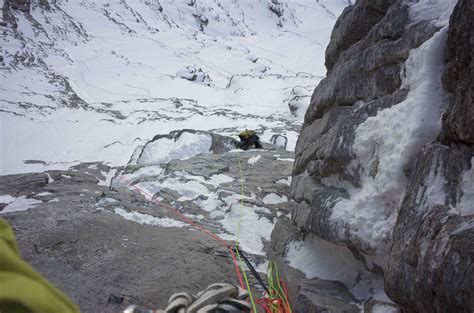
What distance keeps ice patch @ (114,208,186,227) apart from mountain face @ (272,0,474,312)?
151cm

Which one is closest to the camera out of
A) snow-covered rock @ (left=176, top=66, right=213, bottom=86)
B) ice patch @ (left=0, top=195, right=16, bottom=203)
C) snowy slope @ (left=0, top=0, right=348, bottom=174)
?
ice patch @ (left=0, top=195, right=16, bottom=203)

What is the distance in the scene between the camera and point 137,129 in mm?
14883

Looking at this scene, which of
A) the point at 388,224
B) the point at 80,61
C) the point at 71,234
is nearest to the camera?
the point at 388,224

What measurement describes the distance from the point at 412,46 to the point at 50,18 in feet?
137

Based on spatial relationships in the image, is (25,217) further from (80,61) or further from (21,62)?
(80,61)

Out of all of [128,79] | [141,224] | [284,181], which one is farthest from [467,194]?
[128,79]

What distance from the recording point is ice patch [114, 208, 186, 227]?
4.30m

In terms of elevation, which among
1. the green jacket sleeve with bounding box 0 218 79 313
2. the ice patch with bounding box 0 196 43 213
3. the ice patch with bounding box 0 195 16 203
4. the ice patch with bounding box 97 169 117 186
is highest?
the green jacket sleeve with bounding box 0 218 79 313

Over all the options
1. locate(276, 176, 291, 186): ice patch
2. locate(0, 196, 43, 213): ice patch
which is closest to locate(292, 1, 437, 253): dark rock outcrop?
locate(276, 176, 291, 186): ice patch

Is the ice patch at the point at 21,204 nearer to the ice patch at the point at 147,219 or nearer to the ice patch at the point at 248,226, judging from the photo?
the ice patch at the point at 147,219

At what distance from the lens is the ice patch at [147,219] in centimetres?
430

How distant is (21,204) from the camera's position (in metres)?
4.84

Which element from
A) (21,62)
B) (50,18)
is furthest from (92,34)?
(21,62)

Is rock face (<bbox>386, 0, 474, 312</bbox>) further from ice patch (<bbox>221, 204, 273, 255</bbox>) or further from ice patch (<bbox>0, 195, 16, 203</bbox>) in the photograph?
ice patch (<bbox>0, 195, 16, 203</bbox>)
